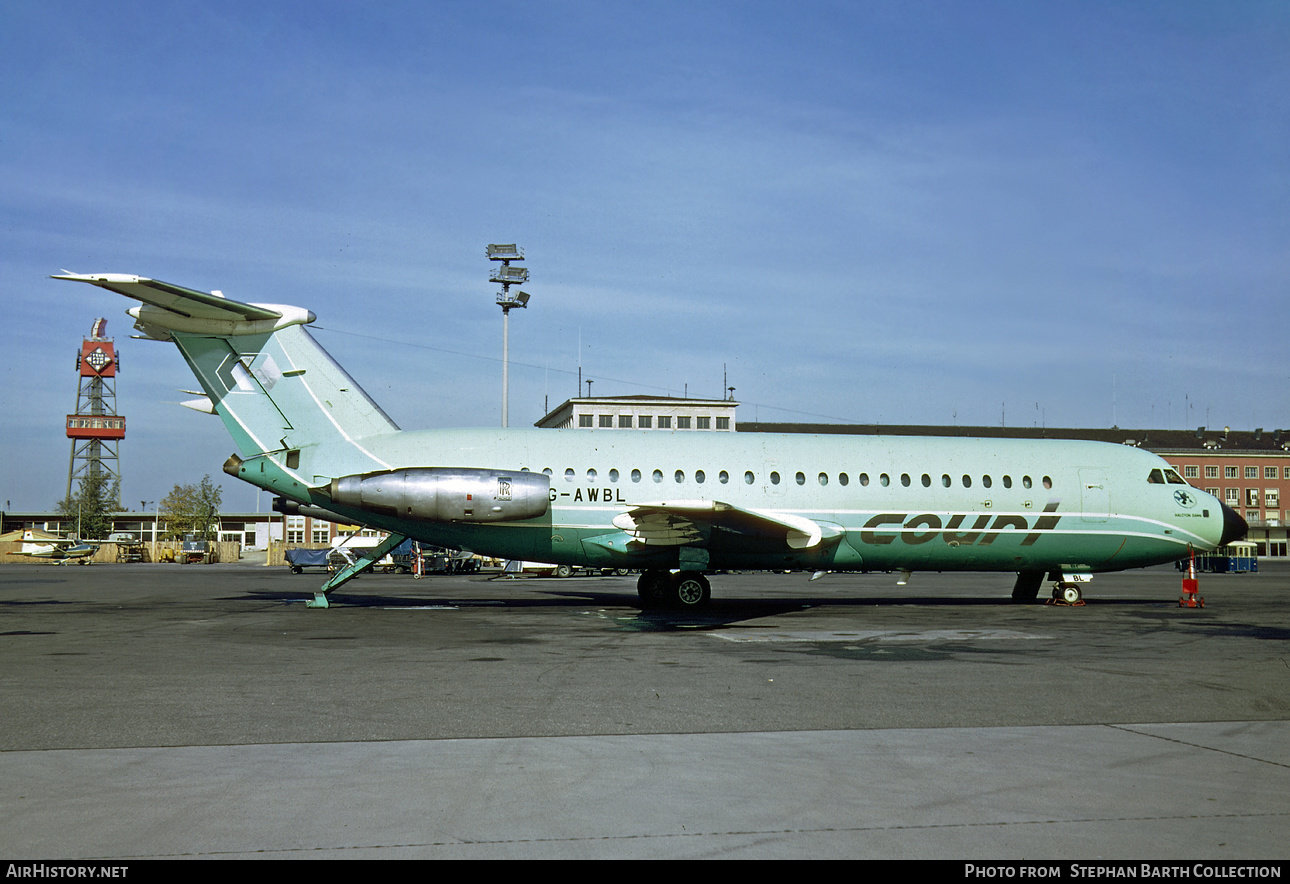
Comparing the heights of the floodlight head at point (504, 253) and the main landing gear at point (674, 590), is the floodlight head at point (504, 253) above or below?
above

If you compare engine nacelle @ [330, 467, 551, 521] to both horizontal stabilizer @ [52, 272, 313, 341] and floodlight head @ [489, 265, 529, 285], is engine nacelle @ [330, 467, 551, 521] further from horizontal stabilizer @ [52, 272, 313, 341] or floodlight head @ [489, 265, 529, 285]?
floodlight head @ [489, 265, 529, 285]

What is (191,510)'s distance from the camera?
110688 millimetres

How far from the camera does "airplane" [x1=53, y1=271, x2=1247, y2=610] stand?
20.0 meters

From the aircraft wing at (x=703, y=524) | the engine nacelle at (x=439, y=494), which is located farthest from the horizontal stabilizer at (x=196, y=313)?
the aircraft wing at (x=703, y=524)

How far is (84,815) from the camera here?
519 centimetres

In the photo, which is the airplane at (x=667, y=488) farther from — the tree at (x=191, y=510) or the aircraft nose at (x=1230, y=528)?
A: the tree at (x=191, y=510)

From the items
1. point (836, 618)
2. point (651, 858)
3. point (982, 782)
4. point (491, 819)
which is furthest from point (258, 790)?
point (836, 618)

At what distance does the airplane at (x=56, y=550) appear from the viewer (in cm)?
7306

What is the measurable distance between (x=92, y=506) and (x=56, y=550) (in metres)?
44.6

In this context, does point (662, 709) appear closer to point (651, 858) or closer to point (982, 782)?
point (982, 782)

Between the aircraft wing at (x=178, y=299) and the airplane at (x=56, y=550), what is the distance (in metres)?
64.1

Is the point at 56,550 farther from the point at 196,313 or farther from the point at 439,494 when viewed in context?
the point at 439,494

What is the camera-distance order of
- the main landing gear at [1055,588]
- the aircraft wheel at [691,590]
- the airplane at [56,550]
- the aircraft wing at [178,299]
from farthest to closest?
the airplane at [56,550] < the main landing gear at [1055,588] < the aircraft wheel at [691,590] < the aircraft wing at [178,299]

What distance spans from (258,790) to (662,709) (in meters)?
3.87
